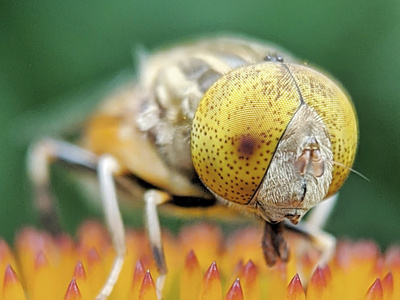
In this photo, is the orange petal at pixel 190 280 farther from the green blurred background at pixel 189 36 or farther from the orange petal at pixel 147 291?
the green blurred background at pixel 189 36

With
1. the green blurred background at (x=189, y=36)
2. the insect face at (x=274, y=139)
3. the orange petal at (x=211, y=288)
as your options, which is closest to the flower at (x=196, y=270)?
the orange petal at (x=211, y=288)

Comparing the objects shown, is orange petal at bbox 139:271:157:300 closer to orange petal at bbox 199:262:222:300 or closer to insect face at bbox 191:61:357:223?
orange petal at bbox 199:262:222:300

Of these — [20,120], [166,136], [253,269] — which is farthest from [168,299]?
[20,120]

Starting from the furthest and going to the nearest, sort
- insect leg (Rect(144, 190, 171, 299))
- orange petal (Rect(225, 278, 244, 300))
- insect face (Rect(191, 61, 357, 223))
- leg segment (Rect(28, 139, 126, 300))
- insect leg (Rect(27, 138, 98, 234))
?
1. insect leg (Rect(27, 138, 98, 234))
2. leg segment (Rect(28, 139, 126, 300))
3. insect leg (Rect(144, 190, 171, 299))
4. orange petal (Rect(225, 278, 244, 300))
5. insect face (Rect(191, 61, 357, 223))

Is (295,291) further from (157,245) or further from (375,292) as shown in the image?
(157,245)

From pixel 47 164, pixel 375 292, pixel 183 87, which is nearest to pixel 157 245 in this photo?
pixel 183 87

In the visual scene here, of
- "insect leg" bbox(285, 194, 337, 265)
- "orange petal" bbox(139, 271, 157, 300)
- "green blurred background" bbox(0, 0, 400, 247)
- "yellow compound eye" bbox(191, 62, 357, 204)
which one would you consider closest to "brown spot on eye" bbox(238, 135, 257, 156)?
"yellow compound eye" bbox(191, 62, 357, 204)
